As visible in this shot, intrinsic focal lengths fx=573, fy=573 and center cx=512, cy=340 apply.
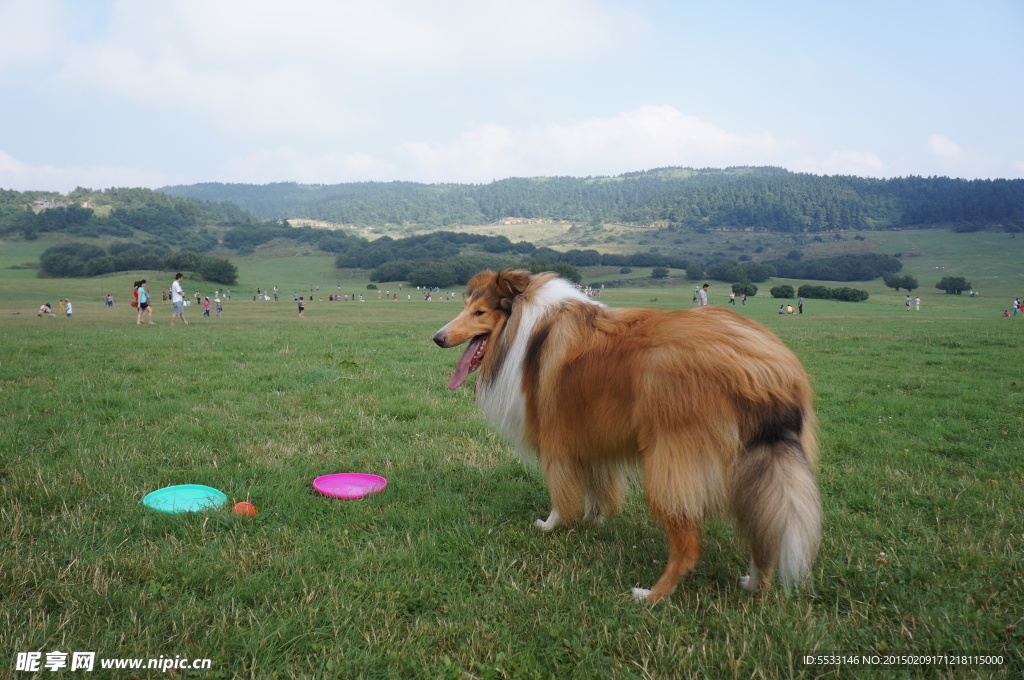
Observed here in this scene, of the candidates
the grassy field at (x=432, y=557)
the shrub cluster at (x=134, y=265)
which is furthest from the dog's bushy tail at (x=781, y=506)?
the shrub cluster at (x=134, y=265)

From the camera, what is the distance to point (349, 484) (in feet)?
17.9

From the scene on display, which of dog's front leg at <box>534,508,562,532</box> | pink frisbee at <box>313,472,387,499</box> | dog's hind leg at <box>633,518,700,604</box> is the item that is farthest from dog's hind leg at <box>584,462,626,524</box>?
pink frisbee at <box>313,472,387,499</box>

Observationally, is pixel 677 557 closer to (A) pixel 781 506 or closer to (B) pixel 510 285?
(A) pixel 781 506

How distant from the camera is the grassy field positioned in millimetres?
3061

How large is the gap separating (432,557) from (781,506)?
7.73ft

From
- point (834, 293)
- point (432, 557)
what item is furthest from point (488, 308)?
point (834, 293)

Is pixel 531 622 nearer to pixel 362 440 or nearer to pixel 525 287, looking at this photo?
pixel 525 287

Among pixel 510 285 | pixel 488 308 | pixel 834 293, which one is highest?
pixel 510 285

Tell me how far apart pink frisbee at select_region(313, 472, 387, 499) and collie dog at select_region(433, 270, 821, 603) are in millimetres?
1577

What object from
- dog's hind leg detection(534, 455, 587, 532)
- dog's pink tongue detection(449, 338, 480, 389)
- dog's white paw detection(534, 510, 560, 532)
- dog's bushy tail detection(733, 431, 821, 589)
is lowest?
dog's white paw detection(534, 510, 560, 532)

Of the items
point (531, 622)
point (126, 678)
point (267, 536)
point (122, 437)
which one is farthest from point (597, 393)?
point (122, 437)

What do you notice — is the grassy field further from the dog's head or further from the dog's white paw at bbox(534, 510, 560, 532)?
the dog's head

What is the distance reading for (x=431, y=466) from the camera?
6281mm

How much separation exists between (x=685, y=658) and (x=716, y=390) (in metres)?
1.49
